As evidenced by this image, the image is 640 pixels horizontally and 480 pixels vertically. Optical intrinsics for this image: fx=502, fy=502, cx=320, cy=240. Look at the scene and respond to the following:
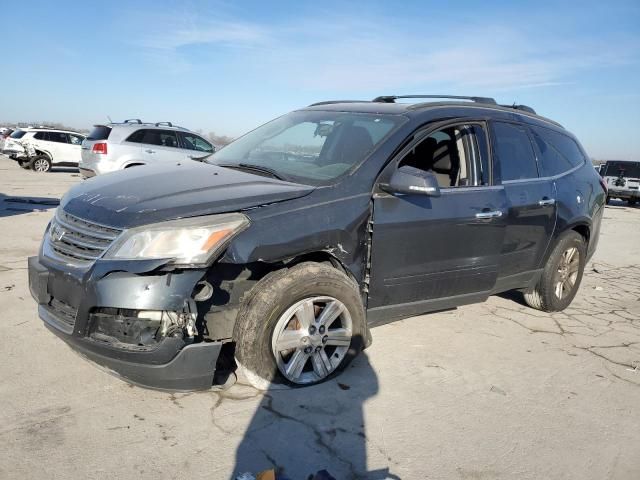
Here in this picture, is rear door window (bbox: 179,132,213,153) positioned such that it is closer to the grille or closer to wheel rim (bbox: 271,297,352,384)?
the grille

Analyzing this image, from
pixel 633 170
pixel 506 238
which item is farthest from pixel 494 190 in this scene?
pixel 633 170

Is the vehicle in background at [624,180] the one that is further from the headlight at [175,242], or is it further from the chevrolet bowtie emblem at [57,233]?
the chevrolet bowtie emblem at [57,233]

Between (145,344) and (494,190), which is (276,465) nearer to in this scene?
(145,344)

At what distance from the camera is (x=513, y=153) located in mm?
4227

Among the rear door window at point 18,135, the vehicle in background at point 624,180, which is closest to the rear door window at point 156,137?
the rear door window at point 18,135

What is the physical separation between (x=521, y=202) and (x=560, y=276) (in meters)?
1.27

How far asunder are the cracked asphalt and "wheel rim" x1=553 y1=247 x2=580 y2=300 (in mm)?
790

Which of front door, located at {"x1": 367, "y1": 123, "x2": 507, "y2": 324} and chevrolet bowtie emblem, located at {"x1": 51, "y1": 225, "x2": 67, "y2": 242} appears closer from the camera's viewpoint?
chevrolet bowtie emblem, located at {"x1": 51, "y1": 225, "x2": 67, "y2": 242}

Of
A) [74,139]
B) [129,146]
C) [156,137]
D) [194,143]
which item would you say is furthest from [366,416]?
[74,139]

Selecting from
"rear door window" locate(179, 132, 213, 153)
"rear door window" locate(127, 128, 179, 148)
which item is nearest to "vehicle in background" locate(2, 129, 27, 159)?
"rear door window" locate(179, 132, 213, 153)

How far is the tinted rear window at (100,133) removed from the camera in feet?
36.2

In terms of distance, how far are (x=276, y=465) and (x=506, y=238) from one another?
→ 2581 millimetres

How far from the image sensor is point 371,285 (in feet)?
10.9

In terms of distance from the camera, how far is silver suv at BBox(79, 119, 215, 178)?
1080 cm
